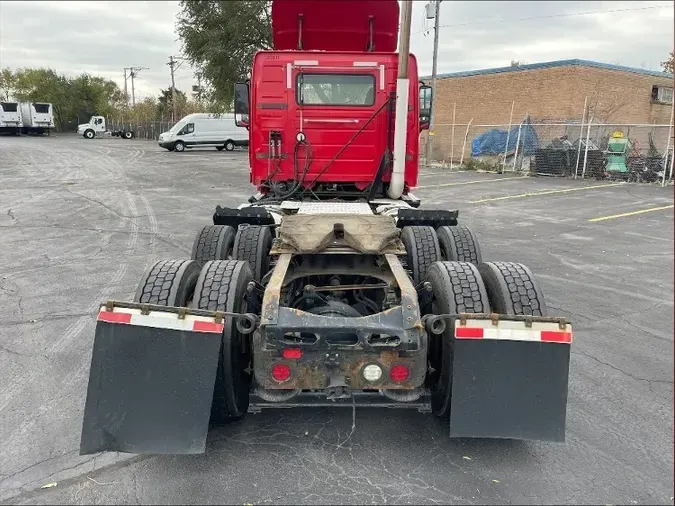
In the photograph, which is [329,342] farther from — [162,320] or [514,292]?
[514,292]

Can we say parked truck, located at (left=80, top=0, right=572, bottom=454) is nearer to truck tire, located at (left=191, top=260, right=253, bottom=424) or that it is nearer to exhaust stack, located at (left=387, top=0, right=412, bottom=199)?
truck tire, located at (left=191, top=260, right=253, bottom=424)

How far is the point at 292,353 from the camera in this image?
2.95 m

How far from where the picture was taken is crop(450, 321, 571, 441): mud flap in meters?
2.95

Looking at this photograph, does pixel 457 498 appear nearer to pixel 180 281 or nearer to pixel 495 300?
pixel 495 300

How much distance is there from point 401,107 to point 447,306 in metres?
3.18

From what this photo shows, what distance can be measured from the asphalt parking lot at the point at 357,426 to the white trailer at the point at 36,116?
175 feet

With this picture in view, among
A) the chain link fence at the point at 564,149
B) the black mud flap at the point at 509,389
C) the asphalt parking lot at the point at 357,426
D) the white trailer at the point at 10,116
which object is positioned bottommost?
the asphalt parking lot at the point at 357,426

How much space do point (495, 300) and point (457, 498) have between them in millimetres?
1192

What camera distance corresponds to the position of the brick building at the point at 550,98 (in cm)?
2455

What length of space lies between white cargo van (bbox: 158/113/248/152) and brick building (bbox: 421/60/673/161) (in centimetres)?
1347

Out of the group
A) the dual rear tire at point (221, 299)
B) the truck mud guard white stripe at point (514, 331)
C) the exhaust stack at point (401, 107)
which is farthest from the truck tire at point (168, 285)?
the exhaust stack at point (401, 107)

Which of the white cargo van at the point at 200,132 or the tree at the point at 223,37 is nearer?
the tree at the point at 223,37

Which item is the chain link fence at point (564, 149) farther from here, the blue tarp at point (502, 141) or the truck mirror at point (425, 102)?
the truck mirror at point (425, 102)

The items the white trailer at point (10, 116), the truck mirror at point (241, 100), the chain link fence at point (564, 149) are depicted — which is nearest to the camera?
the truck mirror at point (241, 100)
